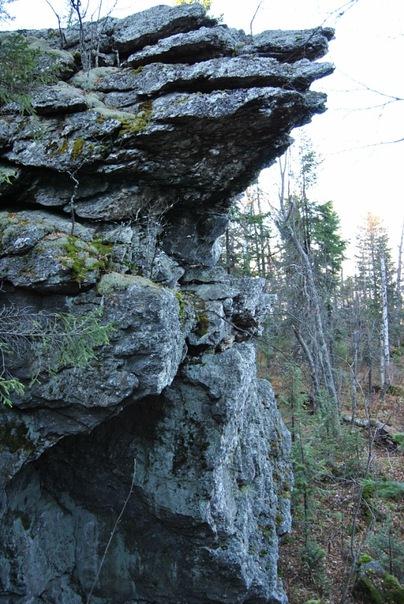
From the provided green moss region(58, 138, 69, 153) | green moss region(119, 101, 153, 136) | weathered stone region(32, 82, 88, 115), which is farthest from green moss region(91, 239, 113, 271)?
weathered stone region(32, 82, 88, 115)

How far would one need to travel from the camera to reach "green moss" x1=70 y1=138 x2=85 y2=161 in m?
6.46

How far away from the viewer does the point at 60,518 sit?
249 inches

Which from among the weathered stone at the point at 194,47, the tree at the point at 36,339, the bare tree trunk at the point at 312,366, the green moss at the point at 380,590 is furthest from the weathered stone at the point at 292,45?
the bare tree trunk at the point at 312,366

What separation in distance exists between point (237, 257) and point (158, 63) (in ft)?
36.7

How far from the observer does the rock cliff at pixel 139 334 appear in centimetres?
544

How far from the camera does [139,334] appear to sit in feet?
17.6

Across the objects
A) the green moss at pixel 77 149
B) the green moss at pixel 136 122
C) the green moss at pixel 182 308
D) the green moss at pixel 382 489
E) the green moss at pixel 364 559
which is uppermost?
the green moss at pixel 136 122

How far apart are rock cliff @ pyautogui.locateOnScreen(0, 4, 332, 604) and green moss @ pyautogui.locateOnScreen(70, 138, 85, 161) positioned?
2cm

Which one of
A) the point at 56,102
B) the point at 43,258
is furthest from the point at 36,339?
the point at 56,102

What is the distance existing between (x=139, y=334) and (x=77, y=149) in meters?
3.24

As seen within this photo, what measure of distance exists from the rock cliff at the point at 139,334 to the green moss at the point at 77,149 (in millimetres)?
18

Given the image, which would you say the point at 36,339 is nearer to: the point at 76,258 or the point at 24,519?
the point at 76,258

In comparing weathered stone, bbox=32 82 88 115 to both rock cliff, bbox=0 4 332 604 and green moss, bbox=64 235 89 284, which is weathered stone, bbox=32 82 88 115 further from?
green moss, bbox=64 235 89 284

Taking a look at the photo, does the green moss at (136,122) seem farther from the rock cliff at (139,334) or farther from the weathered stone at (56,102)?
the weathered stone at (56,102)
